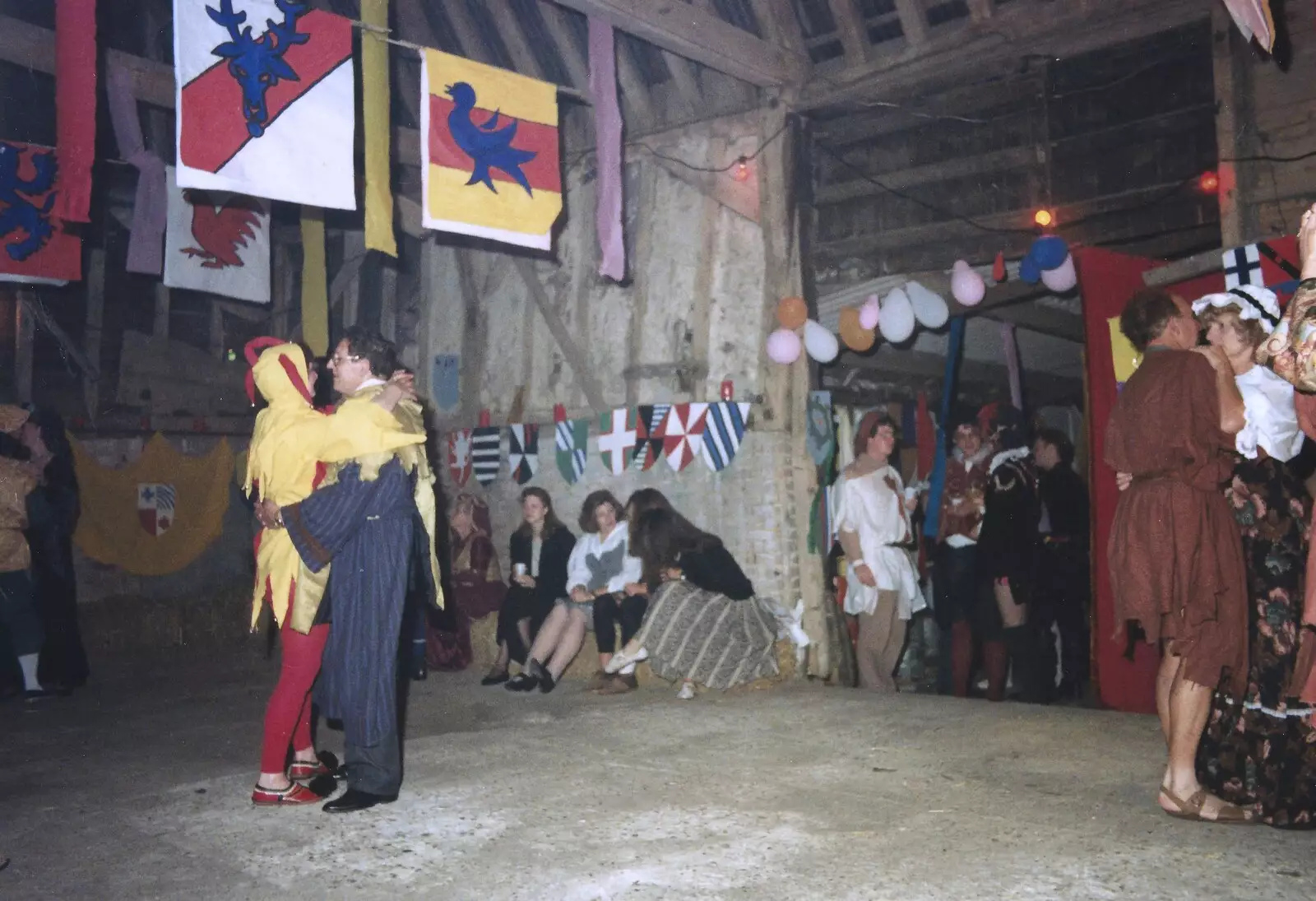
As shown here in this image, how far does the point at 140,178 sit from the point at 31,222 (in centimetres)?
77

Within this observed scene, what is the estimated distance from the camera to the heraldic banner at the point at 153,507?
9.78 meters

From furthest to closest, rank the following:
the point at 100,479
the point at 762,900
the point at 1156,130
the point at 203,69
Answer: the point at 100,479, the point at 1156,130, the point at 203,69, the point at 762,900

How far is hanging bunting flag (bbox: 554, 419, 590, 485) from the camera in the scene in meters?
7.88

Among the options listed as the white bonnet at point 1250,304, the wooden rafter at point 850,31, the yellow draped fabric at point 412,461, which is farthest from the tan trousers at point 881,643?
the wooden rafter at point 850,31

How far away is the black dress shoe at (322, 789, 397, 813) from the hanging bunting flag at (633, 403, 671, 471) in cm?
391

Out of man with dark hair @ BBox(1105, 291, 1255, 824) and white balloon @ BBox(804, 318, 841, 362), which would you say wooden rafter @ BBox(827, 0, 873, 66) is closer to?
white balloon @ BBox(804, 318, 841, 362)

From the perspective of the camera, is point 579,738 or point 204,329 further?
point 204,329

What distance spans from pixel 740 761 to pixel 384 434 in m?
2.02

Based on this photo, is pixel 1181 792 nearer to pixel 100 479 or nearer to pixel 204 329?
pixel 100 479

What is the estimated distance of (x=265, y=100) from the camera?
4.95m

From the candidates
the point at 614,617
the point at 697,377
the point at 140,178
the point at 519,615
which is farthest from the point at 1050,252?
the point at 140,178

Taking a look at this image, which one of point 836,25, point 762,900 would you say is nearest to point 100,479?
point 836,25

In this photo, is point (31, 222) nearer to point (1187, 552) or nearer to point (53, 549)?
point (53, 549)

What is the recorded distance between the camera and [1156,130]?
19.2 ft
